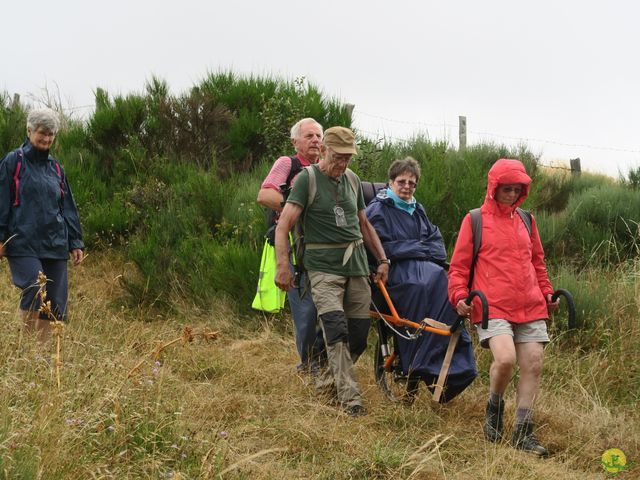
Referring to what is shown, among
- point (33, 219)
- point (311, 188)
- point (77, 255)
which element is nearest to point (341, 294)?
point (311, 188)

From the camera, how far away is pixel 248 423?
5461 mm

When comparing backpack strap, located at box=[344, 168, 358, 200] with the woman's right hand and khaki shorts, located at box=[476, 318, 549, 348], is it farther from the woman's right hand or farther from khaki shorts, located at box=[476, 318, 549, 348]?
khaki shorts, located at box=[476, 318, 549, 348]

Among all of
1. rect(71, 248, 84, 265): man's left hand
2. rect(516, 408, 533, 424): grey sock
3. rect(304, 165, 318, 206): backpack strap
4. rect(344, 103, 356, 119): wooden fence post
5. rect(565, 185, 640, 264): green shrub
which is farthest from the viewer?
rect(344, 103, 356, 119): wooden fence post

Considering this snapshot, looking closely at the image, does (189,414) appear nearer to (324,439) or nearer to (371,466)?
(324,439)

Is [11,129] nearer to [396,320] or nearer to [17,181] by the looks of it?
[17,181]

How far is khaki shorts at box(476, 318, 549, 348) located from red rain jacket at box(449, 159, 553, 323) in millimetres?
44

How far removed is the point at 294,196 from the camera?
19.8 feet

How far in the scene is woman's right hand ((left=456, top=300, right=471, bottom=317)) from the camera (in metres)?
5.50

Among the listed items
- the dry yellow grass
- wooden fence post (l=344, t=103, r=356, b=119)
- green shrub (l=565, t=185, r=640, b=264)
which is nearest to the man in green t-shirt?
the dry yellow grass

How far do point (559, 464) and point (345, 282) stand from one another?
175 cm

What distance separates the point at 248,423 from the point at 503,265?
67.5 inches

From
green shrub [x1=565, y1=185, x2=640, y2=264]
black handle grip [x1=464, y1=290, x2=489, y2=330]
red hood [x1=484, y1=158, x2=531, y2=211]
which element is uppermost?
red hood [x1=484, y1=158, x2=531, y2=211]

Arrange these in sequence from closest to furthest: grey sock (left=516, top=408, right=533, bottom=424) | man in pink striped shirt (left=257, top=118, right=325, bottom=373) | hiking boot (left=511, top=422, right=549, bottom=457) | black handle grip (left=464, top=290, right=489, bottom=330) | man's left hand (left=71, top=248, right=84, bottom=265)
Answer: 1. black handle grip (left=464, top=290, right=489, bottom=330)
2. hiking boot (left=511, top=422, right=549, bottom=457)
3. grey sock (left=516, top=408, right=533, bottom=424)
4. man in pink striped shirt (left=257, top=118, right=325, bottom=373)
5. man's left hand (left=71, top=248, right=84, bottom=265)

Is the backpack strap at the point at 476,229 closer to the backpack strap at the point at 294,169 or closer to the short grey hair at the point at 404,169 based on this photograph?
the short grey hair at the point at 404,169
